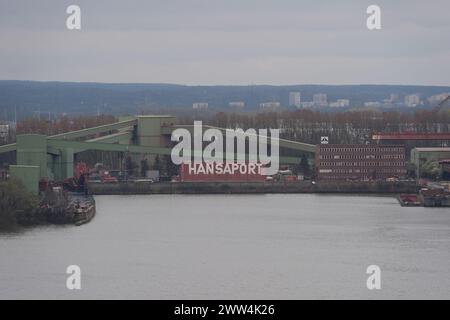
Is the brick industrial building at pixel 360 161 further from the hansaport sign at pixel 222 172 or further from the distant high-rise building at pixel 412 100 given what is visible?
the distant high-rise building at pixel 412 100

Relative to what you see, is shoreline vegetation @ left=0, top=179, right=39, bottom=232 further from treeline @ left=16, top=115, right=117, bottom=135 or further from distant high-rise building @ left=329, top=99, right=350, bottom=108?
distant high-rise building @ left=329, top=99, right=350, bottom=108

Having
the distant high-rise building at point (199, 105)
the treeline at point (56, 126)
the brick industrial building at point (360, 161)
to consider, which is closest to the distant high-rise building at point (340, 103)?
the distant high-rise building at point (199, 105)

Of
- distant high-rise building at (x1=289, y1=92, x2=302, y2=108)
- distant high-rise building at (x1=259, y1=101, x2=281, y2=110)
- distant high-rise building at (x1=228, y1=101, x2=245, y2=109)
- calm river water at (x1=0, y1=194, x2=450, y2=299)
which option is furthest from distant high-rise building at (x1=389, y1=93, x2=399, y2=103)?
calm river water at (x1=0, y1=194, x2=450, y2=299)

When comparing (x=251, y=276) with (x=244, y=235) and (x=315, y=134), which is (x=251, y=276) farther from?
(x=315, y=134)

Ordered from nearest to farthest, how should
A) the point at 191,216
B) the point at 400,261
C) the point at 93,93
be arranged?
1. the point at 400,261
2. the point at 191,216
3. the point at 93,93

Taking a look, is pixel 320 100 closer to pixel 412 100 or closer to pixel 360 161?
pixel 412 100
